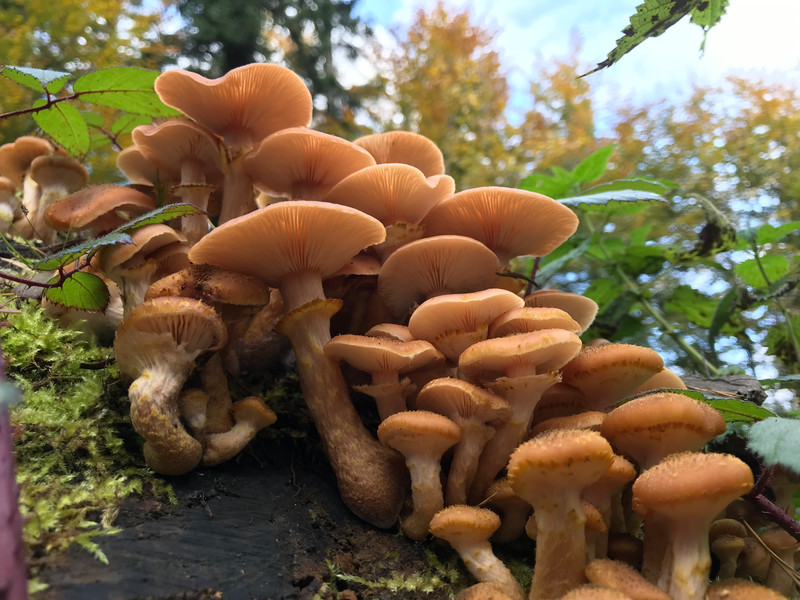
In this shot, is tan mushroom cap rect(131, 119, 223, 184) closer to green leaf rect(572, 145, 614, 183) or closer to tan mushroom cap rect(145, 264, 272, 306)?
tan mushroom cap rect(145, 264, 272, 306)

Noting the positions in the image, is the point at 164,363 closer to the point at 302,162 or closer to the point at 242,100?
the point at 302,162

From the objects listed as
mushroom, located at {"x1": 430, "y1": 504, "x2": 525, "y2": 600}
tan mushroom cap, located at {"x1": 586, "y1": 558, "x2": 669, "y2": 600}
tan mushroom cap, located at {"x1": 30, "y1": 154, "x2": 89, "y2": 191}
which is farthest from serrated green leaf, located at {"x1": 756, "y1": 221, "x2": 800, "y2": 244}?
tan mushroom cap, located at {"x1": 30, "y1": 154, "x2": 89, "y2": 191}

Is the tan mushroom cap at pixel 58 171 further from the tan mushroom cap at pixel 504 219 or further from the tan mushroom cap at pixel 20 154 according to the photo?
the tan mushroom cap at pixel 504 219

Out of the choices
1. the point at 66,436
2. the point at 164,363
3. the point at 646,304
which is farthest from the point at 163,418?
the point at 646,304

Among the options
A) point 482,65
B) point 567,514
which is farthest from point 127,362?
point 482,65

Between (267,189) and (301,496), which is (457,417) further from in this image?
(267,189)

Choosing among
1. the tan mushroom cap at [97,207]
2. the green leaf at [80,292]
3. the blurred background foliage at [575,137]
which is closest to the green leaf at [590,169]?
the blurred background foliage at [575,137]
